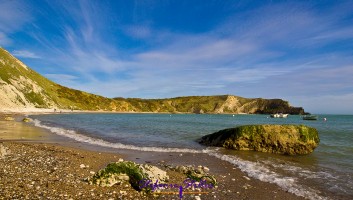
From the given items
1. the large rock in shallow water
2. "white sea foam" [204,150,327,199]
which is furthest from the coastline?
the large rock in shallow water

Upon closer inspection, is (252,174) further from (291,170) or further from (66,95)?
(66,95)

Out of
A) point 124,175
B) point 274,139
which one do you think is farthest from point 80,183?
point 274,139

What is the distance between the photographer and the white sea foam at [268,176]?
10562 mm

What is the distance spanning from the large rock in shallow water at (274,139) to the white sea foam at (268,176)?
13.3 ft

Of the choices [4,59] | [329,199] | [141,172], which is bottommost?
[329,199]

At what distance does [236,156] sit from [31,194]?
13.9 metres

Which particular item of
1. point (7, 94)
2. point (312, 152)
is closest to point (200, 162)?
point (312, 152)

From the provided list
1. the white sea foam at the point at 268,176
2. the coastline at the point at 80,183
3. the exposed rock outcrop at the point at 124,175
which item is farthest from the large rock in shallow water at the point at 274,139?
the exposed rock outcrop at the point at 124,175

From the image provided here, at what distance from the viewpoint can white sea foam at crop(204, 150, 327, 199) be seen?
34.7 feet

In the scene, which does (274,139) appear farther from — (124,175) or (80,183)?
(80,183)

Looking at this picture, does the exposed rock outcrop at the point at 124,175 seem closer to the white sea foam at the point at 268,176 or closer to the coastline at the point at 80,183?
the coastline at the point at 80,183

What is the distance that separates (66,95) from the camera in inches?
6688

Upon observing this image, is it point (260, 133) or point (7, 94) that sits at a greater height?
point (7, 94)

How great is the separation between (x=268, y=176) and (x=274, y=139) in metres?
9.28
